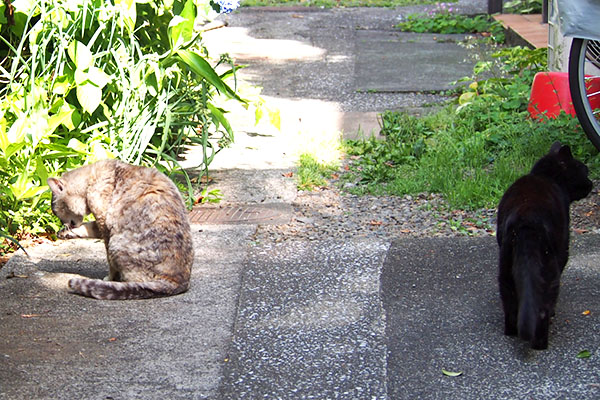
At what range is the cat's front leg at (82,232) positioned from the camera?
15.0 feet

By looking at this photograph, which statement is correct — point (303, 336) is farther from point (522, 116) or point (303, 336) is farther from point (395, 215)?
point (522, 116)

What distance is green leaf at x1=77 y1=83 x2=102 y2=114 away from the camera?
492cm

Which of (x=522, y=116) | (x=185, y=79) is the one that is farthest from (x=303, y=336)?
(x=522, y=116)

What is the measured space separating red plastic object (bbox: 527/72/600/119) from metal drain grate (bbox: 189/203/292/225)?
2322 mm

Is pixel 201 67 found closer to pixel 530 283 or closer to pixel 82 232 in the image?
pixel 82 232

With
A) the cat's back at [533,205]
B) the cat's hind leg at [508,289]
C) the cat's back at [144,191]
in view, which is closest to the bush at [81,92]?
the cat's back at [144,191]

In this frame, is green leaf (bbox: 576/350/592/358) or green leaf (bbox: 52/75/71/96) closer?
green leaf (bbox: 576/350/592/358)

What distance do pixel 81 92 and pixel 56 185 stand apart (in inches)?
29.5

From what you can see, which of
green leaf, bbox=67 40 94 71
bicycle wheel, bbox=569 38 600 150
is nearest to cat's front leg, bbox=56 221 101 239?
green leaf, bbox=67 40 94 71

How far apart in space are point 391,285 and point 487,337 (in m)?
0.72

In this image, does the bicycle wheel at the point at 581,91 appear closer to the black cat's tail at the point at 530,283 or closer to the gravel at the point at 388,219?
the gravel at the point at 388,219

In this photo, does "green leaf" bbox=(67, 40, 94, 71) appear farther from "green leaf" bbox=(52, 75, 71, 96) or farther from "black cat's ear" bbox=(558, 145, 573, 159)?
"black cat's ear" bbox=(558, 145, 573, 159)

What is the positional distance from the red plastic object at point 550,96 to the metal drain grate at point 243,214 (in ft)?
7.62

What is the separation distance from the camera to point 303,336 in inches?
147
